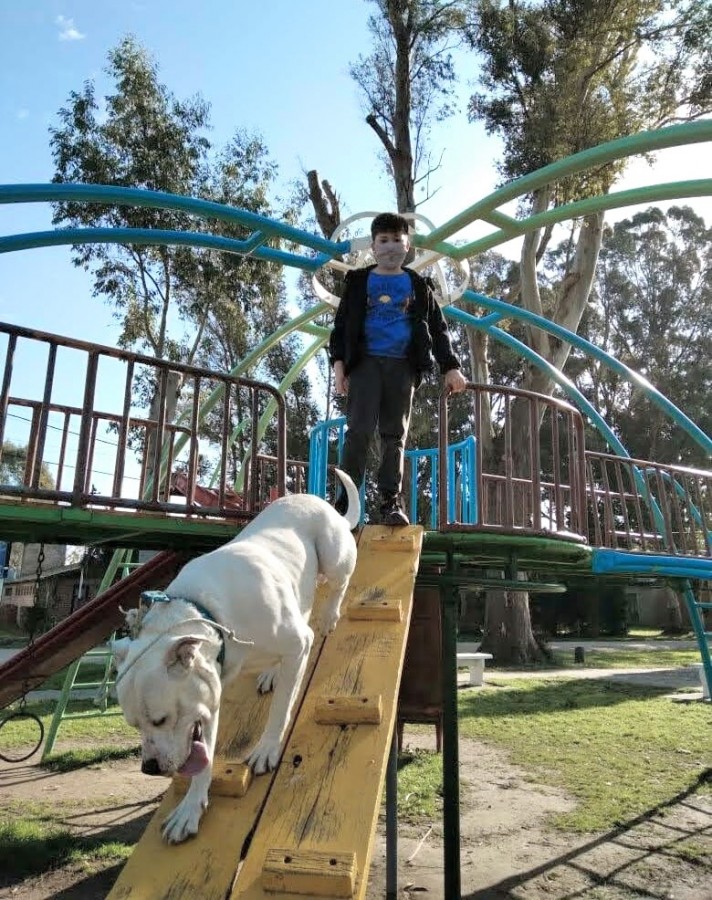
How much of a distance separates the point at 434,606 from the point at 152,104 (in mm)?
16828

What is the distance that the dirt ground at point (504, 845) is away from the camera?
4523mm

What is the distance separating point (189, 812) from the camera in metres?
2.59

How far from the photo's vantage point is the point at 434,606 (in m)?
5.75

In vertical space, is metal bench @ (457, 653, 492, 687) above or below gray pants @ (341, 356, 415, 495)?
below

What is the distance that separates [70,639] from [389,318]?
2990 mm

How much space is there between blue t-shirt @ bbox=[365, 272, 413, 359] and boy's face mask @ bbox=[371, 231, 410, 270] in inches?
4.0

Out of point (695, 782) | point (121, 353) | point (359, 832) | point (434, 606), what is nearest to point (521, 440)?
point (695, 782)

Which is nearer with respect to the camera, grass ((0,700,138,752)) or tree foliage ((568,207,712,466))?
grass ((0,700,138,752))

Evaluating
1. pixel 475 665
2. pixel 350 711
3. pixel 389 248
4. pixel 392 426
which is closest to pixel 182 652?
pixel 350 711

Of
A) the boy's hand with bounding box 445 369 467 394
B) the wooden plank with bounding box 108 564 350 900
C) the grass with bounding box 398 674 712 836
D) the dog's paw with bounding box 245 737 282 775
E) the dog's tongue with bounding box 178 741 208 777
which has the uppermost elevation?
the boy's hand with bounding box 445 369 467 394

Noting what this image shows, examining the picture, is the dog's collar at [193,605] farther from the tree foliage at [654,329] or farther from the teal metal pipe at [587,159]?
the tree foliage at [654,329]

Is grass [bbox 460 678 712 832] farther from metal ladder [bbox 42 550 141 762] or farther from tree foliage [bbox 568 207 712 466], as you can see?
tree foliage [bbox 568 207 712 466]

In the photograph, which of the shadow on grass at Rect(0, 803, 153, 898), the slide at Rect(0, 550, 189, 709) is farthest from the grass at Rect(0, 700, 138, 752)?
the slide at Rect(0, 550, 189, 709)

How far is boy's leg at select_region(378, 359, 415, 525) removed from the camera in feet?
15.7
